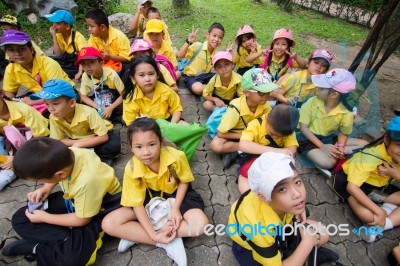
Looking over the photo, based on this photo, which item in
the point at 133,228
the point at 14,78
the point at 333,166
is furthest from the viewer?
the point at 14,78

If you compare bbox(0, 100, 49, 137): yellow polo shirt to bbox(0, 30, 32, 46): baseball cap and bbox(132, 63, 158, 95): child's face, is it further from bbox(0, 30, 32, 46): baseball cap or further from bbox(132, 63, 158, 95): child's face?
bbox(132, 63, 158, 95): child's face

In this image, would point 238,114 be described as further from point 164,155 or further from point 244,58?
point 244,58

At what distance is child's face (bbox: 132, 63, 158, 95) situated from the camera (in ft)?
8.64

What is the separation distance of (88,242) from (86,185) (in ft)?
1.37

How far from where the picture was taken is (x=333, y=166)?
2625mm

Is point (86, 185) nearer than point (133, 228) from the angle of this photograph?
Yes

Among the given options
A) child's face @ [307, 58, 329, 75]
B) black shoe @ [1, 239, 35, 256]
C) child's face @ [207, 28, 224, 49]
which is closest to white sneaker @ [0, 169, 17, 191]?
black shoe @ [1, 239, 35, 256]

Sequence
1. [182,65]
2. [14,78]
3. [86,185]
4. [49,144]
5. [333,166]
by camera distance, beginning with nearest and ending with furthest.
A: [49,144]
[86,185]
[333,166]
[14,78]
[182,65]

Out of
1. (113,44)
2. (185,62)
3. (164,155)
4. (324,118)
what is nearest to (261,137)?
(324,118)

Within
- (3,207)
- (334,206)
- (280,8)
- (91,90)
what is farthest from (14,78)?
(280,8)

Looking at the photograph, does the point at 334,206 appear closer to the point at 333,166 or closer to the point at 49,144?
the point at 333,166

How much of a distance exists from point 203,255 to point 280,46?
101 inches

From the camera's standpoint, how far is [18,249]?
1982 millimetres

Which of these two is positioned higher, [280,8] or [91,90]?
[280,8]
